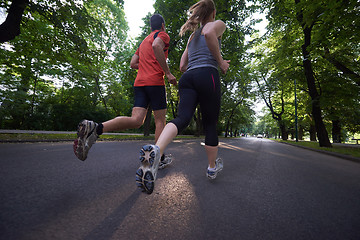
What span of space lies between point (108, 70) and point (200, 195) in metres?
19.8

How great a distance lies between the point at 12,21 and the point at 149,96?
791 cm

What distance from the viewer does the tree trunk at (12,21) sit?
6.49m

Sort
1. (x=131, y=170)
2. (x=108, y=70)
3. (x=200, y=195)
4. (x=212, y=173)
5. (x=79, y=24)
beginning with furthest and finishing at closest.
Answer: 1. (x=108, y=70)
2. (x=79, y=24)
3. (x=131, y=170)
4. (x=212, y=173)
5. (x=200, y=195)

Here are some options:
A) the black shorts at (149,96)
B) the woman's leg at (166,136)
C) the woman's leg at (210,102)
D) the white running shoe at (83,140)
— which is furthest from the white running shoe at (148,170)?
the black shorts at (149,96)

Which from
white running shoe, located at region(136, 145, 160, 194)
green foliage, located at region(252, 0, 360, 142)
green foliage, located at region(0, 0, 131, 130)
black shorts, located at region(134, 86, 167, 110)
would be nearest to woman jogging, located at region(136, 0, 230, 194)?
white running shoe, located at region(136, 145, 160, 194)

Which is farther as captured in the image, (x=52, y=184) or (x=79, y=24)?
(x=79, y=24)

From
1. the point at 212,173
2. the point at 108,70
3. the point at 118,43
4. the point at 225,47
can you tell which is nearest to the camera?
the point at 212,173

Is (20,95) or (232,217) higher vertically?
(20,95)

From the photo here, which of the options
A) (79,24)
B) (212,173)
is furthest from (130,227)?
(79,24)

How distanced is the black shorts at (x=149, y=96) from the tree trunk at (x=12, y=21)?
24.4ft

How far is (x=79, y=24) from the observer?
7.57 meters

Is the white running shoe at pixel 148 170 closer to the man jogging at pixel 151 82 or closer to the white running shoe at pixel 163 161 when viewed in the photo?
the man jogging at pixel 151 82

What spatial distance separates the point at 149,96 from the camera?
8.45 ft

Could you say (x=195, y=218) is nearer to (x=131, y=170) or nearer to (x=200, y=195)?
(x=200, y=195)
